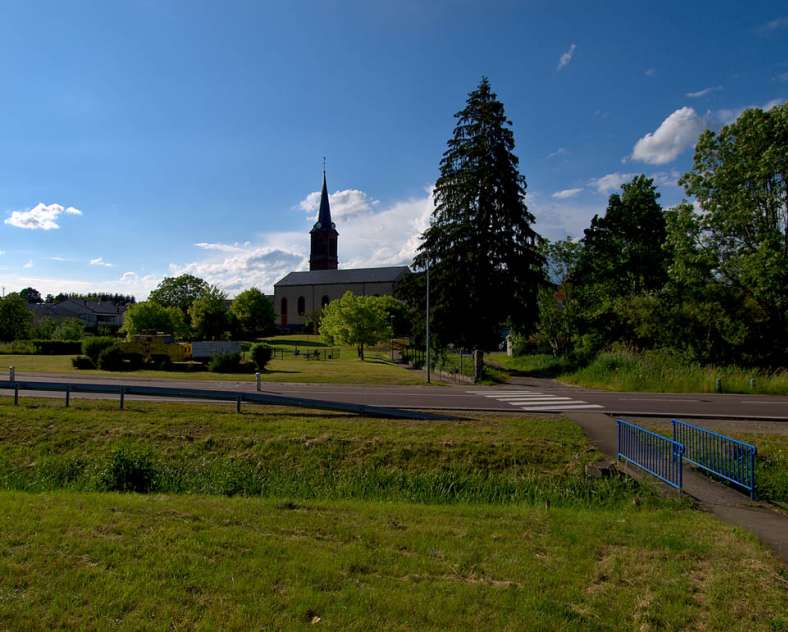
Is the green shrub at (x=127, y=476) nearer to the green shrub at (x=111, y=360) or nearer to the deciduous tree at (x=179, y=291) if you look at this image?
the green shrub at (x=111, y=360)

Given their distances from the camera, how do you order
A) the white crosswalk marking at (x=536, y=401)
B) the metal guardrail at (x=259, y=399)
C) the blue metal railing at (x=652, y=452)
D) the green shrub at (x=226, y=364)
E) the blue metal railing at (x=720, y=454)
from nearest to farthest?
the blue metal railing at (x=720, y=454) → the blue metal railing at (x=652, y=452) → the metal guardrail at (x=259, y=399) → the white crosswalk marking at (x=536, y=401) → the green shrub at (x=226, y=364)

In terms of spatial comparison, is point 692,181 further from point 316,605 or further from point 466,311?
point 316,605

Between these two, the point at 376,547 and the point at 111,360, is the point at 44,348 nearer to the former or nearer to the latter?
the point at 111,360

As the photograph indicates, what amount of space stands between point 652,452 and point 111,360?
30989mm

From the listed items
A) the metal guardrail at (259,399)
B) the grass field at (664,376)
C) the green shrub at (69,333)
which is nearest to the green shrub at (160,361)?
the metal guardrail at (259,399)

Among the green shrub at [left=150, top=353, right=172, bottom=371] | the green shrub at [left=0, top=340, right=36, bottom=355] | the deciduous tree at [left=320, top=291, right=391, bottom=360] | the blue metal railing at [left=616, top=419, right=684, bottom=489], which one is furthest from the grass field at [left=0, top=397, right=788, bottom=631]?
the green shrub at [left=0, top=340, right=36, bottom=355]

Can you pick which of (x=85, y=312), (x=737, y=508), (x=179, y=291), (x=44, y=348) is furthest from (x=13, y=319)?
(x=737, y=508)

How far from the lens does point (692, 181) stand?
28.8 meters

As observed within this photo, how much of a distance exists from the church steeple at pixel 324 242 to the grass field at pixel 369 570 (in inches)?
4910

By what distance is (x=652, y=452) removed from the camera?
11234 mm

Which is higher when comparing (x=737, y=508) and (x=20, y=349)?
(x=20, y=349)

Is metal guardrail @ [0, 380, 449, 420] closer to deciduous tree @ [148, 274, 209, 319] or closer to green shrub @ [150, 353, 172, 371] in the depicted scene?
green shrub @ [150, 353, 172, 371]

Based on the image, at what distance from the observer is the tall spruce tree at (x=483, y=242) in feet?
97.7

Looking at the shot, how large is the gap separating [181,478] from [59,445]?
192 inches
